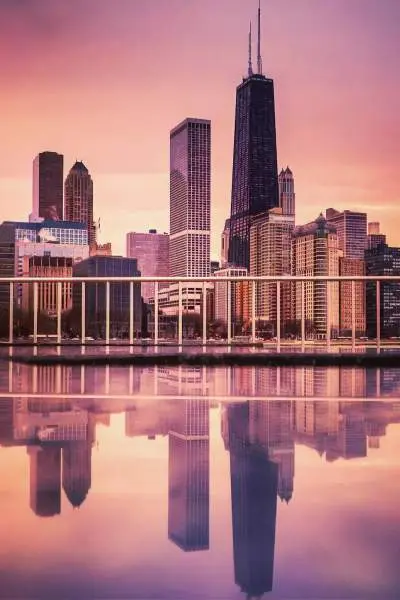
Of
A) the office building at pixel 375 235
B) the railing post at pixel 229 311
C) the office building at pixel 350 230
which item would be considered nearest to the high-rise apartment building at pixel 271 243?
the office building at pixel 350 230

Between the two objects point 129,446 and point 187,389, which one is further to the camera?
point 187,389

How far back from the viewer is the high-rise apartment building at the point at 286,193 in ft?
431

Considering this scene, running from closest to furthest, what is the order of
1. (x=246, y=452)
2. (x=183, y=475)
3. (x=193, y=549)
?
1. (x=193, y=549)
2. (x=183, y=475)
3. (x=246, y=452)

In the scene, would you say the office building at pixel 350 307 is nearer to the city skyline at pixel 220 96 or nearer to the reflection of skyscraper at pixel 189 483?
the reflection of skyscraper at pixel 189 483

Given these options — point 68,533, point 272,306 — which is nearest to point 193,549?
point 68,533

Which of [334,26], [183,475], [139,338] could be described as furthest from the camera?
[334,26]

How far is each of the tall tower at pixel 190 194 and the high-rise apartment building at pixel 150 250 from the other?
152cm

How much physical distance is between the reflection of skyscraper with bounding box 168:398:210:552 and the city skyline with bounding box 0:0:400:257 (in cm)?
1947

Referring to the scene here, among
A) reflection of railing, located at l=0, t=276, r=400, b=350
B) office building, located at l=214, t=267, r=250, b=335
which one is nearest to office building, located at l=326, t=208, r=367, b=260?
office building, located at l=214, t=267, r=250, b=335

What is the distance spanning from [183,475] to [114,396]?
50.7 inches

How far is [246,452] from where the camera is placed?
1.51m

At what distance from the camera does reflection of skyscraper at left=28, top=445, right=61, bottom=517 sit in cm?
107

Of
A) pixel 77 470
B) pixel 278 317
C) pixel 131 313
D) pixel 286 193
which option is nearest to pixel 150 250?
pixel 286 193

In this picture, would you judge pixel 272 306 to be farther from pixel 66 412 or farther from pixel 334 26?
pixel 334 26
